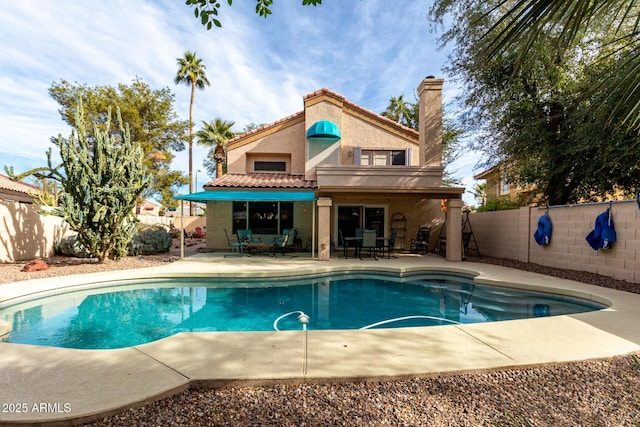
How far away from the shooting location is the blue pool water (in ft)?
18.4

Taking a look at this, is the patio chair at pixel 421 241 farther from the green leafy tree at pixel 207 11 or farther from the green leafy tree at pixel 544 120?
the green leafy tree at pixel 207 11

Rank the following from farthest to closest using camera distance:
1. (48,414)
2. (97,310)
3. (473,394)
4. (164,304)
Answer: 1. (164,304)
2. (97,310)
3. (473,394)
4. (48,414)

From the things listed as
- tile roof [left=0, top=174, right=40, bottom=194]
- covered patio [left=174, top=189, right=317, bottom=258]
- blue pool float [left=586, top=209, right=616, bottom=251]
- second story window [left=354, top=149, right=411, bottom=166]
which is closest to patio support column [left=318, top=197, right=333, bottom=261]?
covered patio [left=174, top=189, right=317, bottom=258]

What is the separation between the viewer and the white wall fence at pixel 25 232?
10323 mm

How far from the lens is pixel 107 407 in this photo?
2.54 metres

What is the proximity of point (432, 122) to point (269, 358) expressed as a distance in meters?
14.8

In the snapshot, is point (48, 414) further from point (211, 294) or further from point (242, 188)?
point (242, 188)

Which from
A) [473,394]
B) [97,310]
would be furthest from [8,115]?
[473,394]

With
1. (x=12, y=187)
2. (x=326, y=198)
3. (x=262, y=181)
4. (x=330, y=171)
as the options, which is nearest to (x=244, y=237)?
(x=262, y=181)

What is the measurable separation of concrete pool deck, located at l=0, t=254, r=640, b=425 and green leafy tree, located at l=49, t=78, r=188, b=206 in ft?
50.9

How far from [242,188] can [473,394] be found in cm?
1275

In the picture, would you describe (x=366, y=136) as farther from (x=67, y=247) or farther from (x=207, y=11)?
(x=67, y=247)

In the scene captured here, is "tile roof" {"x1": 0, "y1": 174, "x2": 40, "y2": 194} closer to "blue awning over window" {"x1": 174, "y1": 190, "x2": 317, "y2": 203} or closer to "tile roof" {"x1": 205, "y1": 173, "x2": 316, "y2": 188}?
"tile roof" {"x1": 205, "y1": 173, "x2": 316, "y2": 188}

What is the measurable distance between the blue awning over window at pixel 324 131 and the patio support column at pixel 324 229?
4895mm
